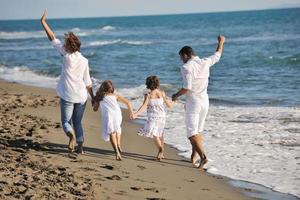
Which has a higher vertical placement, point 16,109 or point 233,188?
point 16,109

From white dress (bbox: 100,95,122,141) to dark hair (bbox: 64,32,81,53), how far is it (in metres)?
0.90

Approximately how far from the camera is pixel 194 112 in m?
7.29

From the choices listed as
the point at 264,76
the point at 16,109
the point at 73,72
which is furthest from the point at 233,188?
the point at 264,76

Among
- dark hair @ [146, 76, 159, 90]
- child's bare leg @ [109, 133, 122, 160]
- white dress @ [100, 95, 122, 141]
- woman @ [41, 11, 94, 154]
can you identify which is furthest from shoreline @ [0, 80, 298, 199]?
dark hair @ [146, 76, 159, 90]

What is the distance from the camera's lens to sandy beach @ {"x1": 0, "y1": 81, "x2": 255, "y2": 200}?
5.48 meters

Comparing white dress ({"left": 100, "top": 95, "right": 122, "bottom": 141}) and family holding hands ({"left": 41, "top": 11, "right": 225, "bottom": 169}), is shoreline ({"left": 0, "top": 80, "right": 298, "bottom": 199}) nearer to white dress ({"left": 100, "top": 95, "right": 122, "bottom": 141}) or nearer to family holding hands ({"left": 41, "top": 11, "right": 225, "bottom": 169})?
family holding hands ({"left": 41, "top": 11, "right": 225, "bottom": 169})

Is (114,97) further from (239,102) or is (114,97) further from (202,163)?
(239,102)

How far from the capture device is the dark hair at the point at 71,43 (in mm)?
6961

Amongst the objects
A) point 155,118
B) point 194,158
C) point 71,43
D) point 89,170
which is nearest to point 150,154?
point 155,118

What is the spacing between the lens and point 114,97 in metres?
7.58

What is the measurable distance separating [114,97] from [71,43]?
1050 mm

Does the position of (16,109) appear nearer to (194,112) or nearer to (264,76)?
(194,112)

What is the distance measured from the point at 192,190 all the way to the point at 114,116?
189 cm

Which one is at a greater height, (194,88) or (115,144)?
(194,88)
